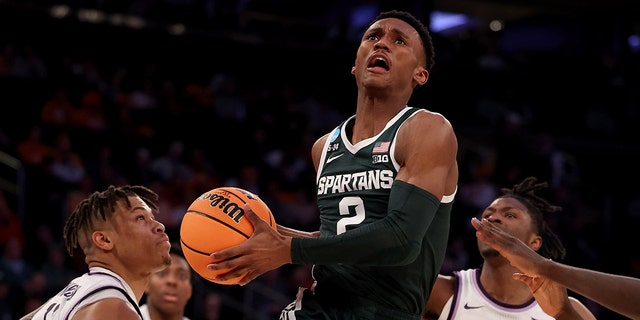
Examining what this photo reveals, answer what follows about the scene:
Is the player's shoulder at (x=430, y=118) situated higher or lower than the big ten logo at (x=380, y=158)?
higher

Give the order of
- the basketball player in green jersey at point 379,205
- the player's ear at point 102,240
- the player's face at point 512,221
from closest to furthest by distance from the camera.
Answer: the basketball player in green jersey at point 379,205 → the player's ear at point 102,240 → the player's face at point 512,221

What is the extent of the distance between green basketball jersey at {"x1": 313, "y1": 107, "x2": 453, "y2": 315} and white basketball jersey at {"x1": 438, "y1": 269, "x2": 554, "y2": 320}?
1.46 m

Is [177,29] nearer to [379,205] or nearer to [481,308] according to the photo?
[481,308]

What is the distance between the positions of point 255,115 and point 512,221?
26.9 feet

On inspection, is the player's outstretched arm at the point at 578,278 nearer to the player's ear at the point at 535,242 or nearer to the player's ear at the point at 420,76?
the player's ear at the point at 420,76

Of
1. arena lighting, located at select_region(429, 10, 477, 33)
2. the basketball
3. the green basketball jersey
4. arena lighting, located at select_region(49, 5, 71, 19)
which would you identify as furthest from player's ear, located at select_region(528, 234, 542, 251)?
arena lighting, located at select_region(429, 10, 477, 33)

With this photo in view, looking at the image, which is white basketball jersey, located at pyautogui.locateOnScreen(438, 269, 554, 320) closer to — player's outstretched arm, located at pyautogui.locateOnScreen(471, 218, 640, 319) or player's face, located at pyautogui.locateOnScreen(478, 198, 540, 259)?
player's face, located at pyautogui.locateOnScreen(478, 198, 540, 259)

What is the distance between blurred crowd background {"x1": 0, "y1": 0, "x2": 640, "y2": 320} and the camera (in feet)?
30.9

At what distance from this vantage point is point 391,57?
377 cm

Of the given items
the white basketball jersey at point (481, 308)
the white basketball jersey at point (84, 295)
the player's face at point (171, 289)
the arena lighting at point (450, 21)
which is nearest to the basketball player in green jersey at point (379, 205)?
the white basketball jersey at point (84, 295)

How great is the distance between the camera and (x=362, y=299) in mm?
3496

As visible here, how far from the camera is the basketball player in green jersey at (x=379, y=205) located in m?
3.32

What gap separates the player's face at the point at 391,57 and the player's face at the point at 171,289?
8.70 ft

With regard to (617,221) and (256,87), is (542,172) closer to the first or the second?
(617,221)
